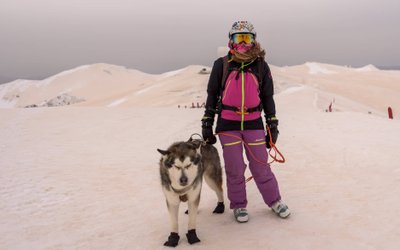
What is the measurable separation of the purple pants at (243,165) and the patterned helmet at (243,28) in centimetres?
137

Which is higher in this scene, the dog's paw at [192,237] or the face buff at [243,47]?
the face buff at [243,47]

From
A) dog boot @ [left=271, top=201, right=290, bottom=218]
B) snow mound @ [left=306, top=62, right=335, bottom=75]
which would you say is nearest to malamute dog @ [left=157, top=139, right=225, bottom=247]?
dog boot @ [left=271, top=201, right=290, bottom=218]

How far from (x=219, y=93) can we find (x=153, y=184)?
3083 mm

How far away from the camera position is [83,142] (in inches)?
438

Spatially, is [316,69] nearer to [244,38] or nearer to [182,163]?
[244,38]

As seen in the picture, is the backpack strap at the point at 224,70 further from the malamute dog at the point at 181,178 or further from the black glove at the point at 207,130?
the malamute dog at the point at 181,178

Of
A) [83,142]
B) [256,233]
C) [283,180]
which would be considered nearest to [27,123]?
[83,142]

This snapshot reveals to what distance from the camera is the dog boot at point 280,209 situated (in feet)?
18.0

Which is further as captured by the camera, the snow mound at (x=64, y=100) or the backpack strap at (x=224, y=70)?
the snow mound at (x=64, y=100)

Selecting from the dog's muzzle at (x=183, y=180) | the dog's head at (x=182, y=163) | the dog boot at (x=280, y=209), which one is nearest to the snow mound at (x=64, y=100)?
the dog boot at (x=280, y=209)

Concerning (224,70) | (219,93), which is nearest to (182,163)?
(219,93)

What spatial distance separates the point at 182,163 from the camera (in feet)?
14.7

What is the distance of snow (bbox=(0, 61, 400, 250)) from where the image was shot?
515 centimetres

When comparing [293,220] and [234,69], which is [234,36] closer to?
[234,69]
